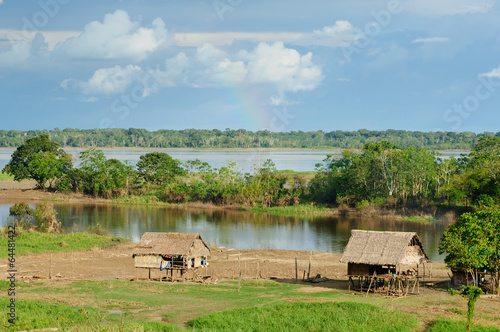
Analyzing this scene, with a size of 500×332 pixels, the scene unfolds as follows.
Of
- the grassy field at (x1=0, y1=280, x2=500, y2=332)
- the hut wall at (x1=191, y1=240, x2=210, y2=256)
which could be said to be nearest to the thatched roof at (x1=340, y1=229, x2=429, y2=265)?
the grassy field at (x1=0, y1=280, x2=500, y2=332)

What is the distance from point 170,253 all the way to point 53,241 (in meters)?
13.7

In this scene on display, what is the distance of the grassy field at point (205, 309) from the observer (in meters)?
21.0

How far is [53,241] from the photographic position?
140 ft

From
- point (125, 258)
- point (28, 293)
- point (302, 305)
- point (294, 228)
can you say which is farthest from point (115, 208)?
point (302, 305)

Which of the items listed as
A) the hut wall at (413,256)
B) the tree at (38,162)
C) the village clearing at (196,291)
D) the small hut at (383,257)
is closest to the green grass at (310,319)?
the village clearing at (196,291)

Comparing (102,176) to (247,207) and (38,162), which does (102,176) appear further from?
(247,207)

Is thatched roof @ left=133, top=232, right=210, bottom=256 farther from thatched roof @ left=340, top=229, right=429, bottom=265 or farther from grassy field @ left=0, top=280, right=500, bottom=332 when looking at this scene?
thatched roof @ left=340, top=229, right=429, bottom=265

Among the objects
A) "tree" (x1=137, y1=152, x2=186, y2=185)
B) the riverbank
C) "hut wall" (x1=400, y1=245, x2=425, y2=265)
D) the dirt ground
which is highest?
"tree" (x1=137, y1=152, x2=186, y2=185)

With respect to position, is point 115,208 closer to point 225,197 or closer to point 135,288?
point 225,197

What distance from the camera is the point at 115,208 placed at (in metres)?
67.8

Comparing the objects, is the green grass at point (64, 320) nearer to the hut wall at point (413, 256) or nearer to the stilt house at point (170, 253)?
the stilt house at point (170, 253)

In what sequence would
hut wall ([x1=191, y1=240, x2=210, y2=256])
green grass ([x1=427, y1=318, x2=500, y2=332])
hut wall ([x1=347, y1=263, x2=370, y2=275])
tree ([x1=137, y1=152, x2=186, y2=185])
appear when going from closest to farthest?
green grass ([x1=427, y1=318, x2=500, y2=332]) < hut wall ([x1=347, y1=263, x2=370, y2=275]) < hut wall ([x1=191, y1=240, x2=210, y2=256]) < tree ([x1=137, y1=152, x2=186, y2=185])

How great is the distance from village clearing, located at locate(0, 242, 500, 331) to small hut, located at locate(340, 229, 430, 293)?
114cm

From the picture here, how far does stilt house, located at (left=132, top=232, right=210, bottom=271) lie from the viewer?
33406 millimetres
